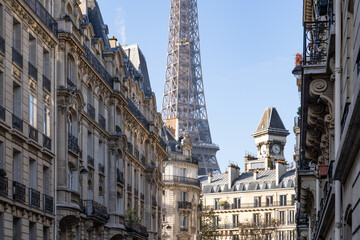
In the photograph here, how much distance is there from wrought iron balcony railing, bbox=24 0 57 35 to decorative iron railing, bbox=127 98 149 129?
22421 mm

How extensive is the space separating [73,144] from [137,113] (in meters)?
23.3

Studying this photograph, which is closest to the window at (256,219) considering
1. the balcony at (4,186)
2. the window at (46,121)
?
the window at (46,121)

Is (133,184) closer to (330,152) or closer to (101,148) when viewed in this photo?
(101,148)

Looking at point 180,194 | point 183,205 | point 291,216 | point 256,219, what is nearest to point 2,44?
point 183,205

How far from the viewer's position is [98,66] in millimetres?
55938

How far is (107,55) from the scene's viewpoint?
197ft

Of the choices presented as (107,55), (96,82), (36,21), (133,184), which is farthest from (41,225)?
(133,184)

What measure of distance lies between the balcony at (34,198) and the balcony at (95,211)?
11.0 meters

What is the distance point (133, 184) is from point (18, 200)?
31721mm

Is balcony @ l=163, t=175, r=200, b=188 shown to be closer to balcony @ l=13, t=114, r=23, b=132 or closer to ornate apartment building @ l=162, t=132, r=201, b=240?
ornate apartment building @ l=162, t=132, r=201, b=240

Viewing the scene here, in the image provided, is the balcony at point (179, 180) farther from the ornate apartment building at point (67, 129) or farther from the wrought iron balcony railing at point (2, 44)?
the wrought iron balcony railing at point (2, 44)

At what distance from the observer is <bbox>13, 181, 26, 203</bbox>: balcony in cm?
3594

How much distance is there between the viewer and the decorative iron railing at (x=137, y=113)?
220ft

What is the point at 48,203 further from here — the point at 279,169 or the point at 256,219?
the point at 279,169
